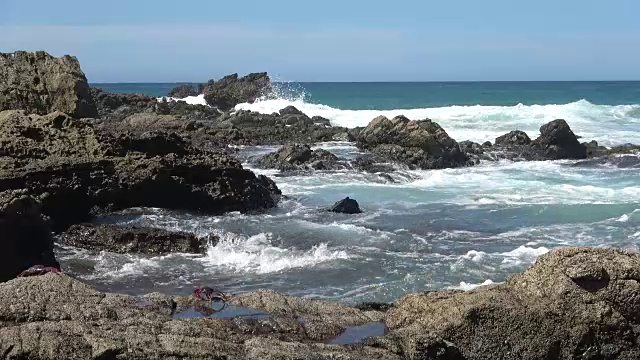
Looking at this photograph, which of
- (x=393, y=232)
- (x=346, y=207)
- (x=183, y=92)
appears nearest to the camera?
(x=393, y=232)

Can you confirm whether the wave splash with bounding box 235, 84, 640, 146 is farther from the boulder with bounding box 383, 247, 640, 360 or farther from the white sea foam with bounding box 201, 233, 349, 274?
the boulder with bounding box 383, 247, 640, 360

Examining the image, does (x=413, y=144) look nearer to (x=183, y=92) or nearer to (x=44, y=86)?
(x=44, y=86)

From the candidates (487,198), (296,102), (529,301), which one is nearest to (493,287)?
(529,301)

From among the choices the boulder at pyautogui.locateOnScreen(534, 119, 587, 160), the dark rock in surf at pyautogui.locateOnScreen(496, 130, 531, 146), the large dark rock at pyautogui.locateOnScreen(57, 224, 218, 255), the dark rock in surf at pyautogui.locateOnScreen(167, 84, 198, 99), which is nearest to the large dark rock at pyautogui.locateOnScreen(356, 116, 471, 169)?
the boulder at pyautogui.locateOnScreen(534, 119, 587, 160)

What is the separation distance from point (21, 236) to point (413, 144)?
686 inches

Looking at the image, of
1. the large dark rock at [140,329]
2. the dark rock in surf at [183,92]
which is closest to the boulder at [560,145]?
the large dark rock at [140,329]

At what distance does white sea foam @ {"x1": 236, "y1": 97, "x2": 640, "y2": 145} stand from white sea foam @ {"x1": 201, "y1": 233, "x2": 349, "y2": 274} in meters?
23.7

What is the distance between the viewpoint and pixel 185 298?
21.2 feet

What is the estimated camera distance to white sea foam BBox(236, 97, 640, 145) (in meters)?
37.5

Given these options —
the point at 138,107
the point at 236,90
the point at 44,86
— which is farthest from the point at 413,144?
the point at 236,90

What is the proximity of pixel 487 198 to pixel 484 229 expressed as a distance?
152 inches

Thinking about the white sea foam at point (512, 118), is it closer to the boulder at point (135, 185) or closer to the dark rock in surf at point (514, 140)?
the dark rock in surf at point (514, 140)

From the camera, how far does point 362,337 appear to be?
583 centimetres

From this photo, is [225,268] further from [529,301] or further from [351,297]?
[529,301]
